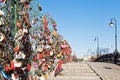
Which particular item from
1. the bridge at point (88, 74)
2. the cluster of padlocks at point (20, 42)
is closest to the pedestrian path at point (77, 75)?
the bridge at point (88, 74)

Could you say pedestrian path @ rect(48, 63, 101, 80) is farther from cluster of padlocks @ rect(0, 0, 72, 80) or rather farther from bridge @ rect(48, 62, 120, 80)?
cluster of padlocks @ rect(0, 0, 72, 80)

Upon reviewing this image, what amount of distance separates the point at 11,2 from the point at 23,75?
4.48ft

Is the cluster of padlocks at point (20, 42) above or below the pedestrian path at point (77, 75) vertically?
above

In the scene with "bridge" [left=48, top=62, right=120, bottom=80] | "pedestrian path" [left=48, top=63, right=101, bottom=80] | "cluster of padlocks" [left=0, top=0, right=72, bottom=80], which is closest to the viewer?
"cluster of padlocks" [left=0, top=0, right=72, bottom=80]

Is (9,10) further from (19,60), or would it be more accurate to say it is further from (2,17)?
(19,60)

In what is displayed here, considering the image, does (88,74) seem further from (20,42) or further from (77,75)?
(20,42)

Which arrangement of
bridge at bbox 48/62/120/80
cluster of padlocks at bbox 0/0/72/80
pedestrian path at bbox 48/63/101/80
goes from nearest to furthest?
cluster of padlocks at bbox 0/0/72/80 → pedestrian path at bbox 48/63/101/80 → bridge at bbox 48/62/120/80

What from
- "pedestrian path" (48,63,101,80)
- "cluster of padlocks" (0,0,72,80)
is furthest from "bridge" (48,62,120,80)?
"cluster of padlocks" (0,0,72,80)

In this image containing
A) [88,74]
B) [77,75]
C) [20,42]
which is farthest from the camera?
[88,74]

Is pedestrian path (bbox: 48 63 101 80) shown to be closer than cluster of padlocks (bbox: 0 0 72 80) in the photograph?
No

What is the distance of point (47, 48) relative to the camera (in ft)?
28.4

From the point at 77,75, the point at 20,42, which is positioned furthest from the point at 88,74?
the point at 20,42

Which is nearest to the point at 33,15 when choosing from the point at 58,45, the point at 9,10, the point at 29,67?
the point at 9,10

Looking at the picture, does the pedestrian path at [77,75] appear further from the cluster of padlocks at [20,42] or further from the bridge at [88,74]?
the cluster of padlocks at [20,42]
